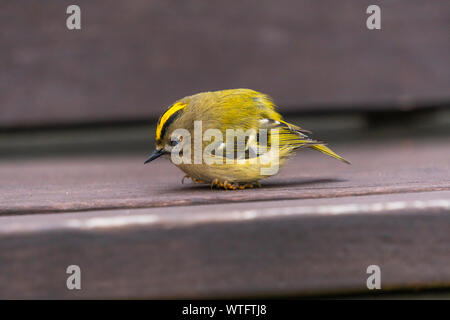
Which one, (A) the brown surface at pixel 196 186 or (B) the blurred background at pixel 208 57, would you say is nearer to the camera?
(A) the brown surface at pixel 196 186

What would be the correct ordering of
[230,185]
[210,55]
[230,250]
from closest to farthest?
[230,250]
[230,185]
[210,55]

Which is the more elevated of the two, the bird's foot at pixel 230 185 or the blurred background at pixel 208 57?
the blurred background at pixel 208 57

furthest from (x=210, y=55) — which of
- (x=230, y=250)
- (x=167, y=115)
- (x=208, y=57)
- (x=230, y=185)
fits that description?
(x=230, y=250)

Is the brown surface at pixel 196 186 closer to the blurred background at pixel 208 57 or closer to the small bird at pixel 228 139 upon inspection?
the small bird at pixel 228 139

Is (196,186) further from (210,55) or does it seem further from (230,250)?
(210,55)

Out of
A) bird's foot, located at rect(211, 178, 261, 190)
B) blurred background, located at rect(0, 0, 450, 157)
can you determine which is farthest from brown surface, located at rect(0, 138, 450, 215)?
blurred background, located at rect(0, 0, 450, 157)

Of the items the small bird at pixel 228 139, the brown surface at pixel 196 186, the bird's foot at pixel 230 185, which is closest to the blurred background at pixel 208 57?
→ the brown surface at pixel 196 186

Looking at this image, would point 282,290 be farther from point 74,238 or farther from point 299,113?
point 299,113
